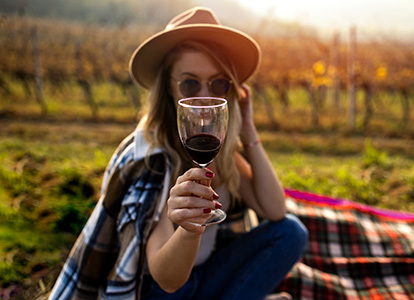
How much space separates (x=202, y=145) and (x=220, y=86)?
0.76 metres

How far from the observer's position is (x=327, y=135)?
8.60m

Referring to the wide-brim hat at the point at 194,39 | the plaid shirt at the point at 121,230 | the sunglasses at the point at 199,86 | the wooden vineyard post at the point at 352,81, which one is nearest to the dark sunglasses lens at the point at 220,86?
the sunglasses at the point at 199,86

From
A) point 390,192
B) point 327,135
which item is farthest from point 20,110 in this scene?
point 390,192

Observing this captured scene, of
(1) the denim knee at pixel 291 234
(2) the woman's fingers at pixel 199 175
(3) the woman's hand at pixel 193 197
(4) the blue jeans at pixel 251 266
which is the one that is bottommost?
(4) the blue jeans at pixel 251 266

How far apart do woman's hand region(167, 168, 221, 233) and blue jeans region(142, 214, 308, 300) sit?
0.98 meters

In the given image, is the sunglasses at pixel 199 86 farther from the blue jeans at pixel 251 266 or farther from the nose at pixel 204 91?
the blue jeans at pixel 251 266

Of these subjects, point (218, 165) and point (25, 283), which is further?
point (25, 283)

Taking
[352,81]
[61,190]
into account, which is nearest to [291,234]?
[61,190]

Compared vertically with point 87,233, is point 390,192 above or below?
below

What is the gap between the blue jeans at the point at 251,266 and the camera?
2.15 m

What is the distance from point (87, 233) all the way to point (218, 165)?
0.71 meters

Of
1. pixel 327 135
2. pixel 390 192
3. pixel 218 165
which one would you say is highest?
pixel 218 165

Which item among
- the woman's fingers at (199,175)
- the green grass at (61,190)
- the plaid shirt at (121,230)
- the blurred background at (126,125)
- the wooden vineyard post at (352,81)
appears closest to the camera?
the woman's fingers at (199,175)

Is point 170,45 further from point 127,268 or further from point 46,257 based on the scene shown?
point 46,257
